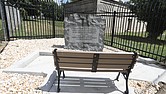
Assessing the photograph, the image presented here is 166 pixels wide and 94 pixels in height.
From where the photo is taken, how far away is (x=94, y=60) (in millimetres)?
3016

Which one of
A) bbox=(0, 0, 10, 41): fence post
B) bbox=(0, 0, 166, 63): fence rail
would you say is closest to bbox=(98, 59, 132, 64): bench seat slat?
bbox=(0, 0, 166, 63): fence rail

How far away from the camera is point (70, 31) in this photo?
6363 millimetres

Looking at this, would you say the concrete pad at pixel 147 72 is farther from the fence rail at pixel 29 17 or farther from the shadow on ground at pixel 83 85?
the fence rail at pixel 29 17

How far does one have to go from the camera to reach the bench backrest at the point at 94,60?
9.61ft

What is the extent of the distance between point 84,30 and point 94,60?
3.44 meters

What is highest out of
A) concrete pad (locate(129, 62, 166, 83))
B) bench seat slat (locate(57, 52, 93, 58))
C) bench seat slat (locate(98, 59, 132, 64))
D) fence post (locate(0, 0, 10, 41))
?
fence post (locate(0, 0, 10, 41))

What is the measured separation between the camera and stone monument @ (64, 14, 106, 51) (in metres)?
6.31

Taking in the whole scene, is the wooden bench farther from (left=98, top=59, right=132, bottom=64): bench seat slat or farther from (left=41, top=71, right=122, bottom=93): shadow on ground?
(left=41, top=71, right=122, bottom=93): shadow on ground

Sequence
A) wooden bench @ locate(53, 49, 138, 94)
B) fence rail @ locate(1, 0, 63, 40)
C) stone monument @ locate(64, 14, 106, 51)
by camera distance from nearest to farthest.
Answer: wooden bench @ locate(53, 49, 138, 94), stone monument @ locate(64, 14, 106, 51), fence rail @ locate(1, 0, 63, 40)

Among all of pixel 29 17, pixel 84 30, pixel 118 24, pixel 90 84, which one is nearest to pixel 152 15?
pixel 118 24

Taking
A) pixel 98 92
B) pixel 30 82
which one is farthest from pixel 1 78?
pixel 98 92

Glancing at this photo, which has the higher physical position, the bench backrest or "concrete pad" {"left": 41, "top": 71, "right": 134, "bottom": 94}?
the bench backrest

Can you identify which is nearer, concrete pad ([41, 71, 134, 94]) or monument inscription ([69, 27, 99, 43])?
concrete pad ([41, 71, 134, 94])

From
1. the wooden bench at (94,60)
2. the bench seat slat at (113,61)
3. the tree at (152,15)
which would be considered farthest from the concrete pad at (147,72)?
the tree at (152,15)
